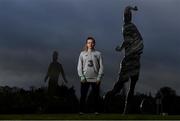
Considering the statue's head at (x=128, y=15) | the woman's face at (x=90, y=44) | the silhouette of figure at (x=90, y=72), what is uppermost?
the statue's head at (x=128, y=15)

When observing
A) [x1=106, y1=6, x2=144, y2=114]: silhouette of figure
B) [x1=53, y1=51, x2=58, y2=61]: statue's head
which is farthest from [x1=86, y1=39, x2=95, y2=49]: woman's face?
[x1=53, y1=51, x2=58, y2=61]: statue's head

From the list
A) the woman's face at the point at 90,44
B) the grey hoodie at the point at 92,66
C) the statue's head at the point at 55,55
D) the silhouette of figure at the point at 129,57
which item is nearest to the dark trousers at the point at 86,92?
the grey hoodie at the point at 92,66

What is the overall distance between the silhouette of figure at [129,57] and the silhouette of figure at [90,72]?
1.85 m

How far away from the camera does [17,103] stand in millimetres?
18125

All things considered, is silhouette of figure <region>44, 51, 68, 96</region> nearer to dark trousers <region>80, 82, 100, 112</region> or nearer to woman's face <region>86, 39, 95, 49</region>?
woman's face <region>86, 39, 95, 49</region>

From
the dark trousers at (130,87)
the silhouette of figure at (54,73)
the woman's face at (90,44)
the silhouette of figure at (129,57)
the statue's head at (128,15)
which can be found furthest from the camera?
the silhouette of figure at (54,73)

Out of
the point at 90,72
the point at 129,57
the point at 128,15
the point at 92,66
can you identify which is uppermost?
the point at 128,15

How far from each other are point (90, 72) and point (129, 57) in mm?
2383

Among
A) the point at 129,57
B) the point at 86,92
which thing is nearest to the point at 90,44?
the point at 86,92

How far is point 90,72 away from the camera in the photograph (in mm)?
14039

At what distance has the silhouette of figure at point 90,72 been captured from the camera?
14.0m

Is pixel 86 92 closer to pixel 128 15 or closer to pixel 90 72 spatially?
pixel 90 72

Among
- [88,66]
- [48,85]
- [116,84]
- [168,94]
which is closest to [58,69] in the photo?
[48,85]

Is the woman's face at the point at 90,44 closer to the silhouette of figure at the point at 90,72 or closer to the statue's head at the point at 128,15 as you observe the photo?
the silhouette of figure at the point at 90,72
